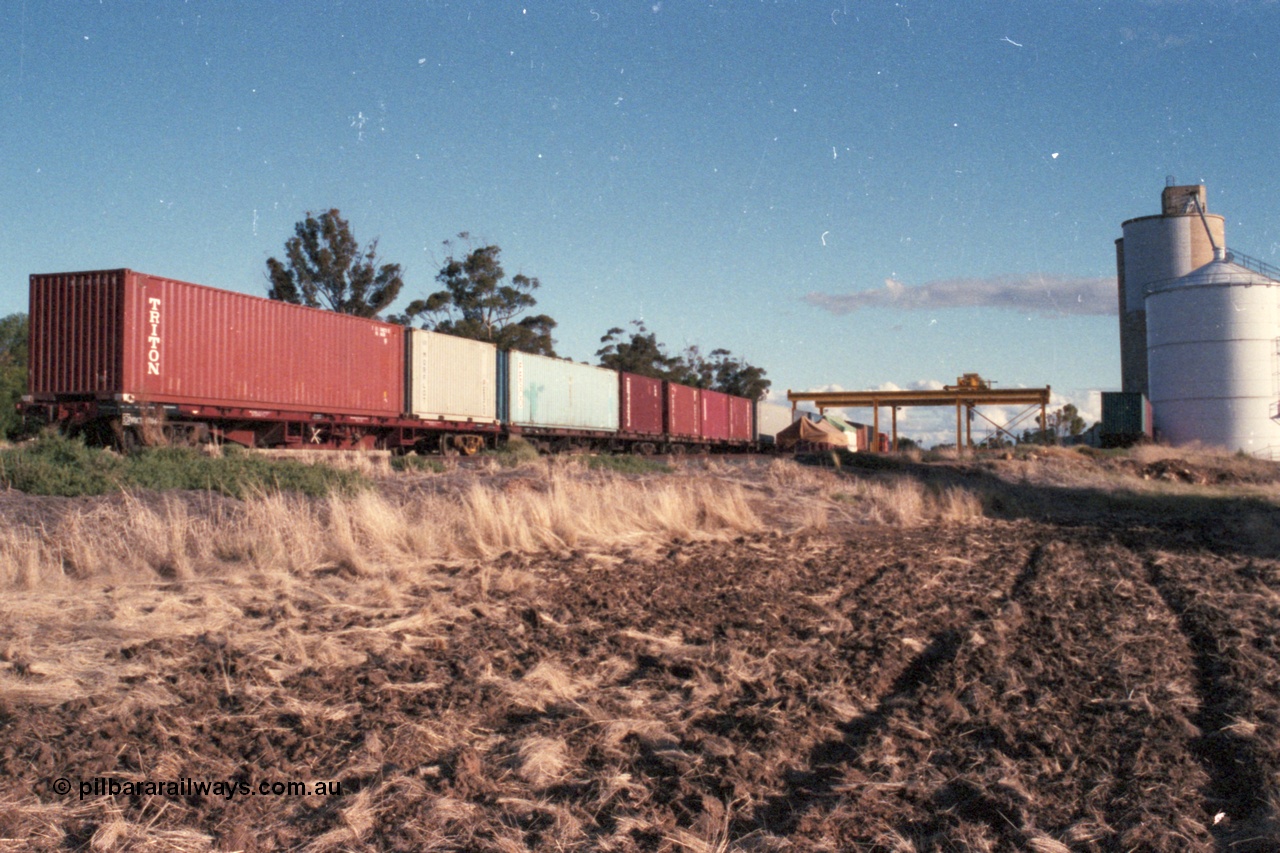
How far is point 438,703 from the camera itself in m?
4.95

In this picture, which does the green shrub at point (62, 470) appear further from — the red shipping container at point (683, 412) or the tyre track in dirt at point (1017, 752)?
the red shipping container at point (683, 412)

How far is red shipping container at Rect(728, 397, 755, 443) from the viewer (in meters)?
46.8

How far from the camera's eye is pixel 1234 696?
518cm

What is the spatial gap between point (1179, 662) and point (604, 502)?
710cm

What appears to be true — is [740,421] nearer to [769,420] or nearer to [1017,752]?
[769,420]

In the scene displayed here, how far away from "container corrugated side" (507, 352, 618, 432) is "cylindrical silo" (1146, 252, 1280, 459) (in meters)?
23.5

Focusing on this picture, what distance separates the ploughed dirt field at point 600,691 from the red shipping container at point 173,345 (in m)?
8.89

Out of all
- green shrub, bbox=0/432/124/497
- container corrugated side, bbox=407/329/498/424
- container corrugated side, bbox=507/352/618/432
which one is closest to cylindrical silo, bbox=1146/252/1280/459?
container corrugated side, bbox=507/352/618/432

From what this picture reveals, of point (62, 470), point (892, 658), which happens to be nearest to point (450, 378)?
point (62, 470)

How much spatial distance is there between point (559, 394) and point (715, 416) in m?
14.7

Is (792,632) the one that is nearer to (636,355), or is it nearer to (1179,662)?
(1179,662)

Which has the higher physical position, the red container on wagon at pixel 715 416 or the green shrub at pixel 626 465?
the red container on wagon at pixel 715 416

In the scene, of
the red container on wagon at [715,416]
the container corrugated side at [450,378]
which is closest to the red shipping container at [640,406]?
the red container on wagon at [715,416]

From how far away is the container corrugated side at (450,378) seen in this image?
2531cm
